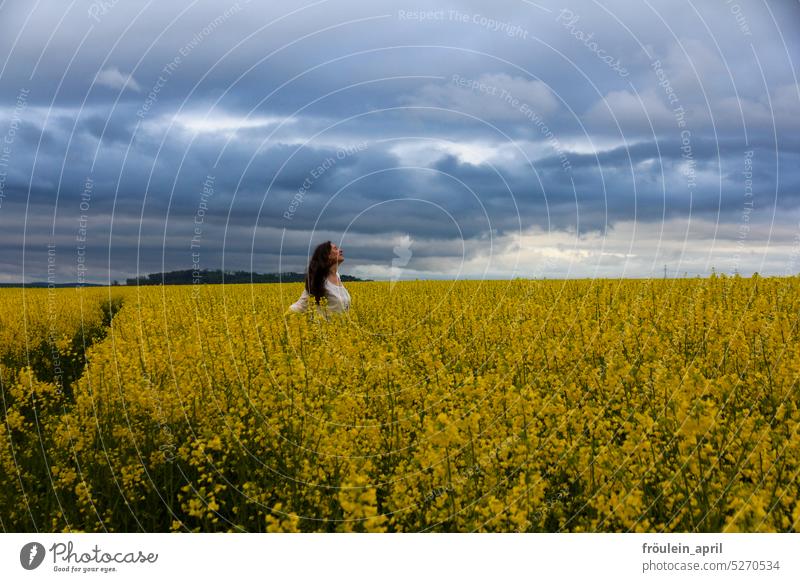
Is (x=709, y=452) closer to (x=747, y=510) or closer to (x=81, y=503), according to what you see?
(x=747, y=510)

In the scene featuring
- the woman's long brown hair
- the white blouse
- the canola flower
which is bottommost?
the canola flower

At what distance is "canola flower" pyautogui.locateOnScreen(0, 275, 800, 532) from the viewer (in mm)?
3322

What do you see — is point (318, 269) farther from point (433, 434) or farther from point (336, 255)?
point (433, 434)

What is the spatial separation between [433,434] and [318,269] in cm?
719

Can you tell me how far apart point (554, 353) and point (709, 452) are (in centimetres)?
269

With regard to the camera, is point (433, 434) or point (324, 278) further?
point (324, 278)

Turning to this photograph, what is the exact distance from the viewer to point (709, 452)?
→ 3.47 metres
